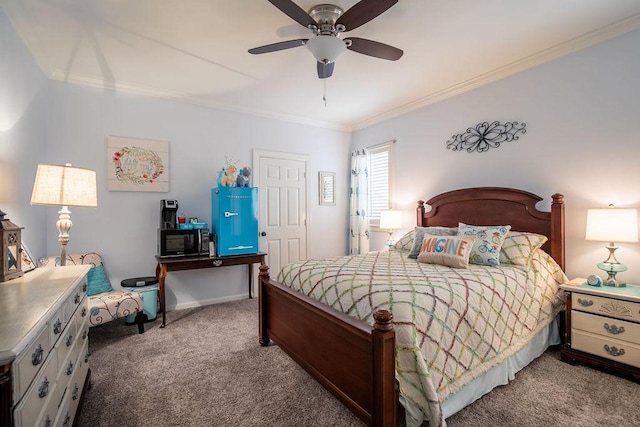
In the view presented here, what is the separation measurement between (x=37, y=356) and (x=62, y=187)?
4.37ft

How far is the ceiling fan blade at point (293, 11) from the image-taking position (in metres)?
1.80

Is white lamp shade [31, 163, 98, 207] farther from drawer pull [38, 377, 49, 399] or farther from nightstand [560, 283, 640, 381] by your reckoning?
nightstand [560, 283, 640, 381]

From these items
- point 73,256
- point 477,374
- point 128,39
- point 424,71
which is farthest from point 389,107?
point 73,256

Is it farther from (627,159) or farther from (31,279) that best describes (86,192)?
(627,159)

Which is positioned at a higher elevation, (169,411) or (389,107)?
(389,107)

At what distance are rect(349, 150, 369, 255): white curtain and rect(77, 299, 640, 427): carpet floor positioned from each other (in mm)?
2516

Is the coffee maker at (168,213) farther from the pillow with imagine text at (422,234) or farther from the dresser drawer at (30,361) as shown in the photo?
the pillow with imagine text at (422,234)

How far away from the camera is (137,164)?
360 centimetres

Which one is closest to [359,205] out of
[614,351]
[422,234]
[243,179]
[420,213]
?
[420,213]

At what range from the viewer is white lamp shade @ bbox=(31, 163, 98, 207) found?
6.40 feet

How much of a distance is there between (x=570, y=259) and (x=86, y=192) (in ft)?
13.1

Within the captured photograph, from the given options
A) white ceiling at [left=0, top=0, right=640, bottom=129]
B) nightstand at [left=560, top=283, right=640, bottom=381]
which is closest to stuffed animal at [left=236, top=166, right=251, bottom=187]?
white ceiling at [left=0, top=0, right=640, bottom=129]

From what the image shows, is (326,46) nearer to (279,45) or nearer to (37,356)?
(279,45)

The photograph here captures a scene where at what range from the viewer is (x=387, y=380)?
4.80 feet
